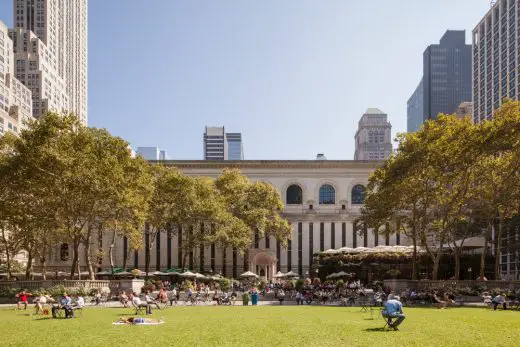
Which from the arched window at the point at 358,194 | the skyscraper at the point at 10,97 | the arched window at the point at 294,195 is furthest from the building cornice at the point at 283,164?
the skyscraper at the point at 10,97

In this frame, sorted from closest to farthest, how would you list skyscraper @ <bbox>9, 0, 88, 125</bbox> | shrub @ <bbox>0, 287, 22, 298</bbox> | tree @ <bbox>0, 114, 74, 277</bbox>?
1. shrub @ <bbox>0, 287, 22, 298</bbox>
2. tree @ <bbox>0, 114, 74, 277</bbox>
3. skyscraper @ <bbox>9, 0, 88, 125</bbox>

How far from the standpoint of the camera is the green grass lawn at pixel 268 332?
62.4 feet

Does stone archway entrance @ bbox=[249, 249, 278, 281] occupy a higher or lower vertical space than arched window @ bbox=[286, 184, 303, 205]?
lower

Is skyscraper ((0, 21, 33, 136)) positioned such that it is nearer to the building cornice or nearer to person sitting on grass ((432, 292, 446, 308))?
the building cornice

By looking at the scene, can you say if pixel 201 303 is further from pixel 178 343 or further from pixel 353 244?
pixel 353 244

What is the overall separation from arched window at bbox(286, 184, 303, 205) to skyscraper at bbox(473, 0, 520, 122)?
142 ft

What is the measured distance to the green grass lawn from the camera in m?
19.0

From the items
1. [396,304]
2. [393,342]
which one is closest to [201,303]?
[396,304]

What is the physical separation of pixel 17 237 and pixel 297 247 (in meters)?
48.9

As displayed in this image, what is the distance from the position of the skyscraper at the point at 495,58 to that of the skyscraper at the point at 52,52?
85376 mm

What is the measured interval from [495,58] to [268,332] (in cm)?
11835

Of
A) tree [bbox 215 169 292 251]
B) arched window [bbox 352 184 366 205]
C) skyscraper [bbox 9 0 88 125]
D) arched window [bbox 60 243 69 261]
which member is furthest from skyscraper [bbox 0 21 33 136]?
arched window [bbox 352 184 366 205]

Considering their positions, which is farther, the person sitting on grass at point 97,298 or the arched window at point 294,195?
the arched window at point 294,195

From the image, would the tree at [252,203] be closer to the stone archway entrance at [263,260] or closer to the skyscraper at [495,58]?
the stone archway entrance at [263,260]
